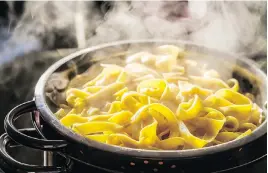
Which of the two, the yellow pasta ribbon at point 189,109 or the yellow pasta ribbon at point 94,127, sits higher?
the yellow pasta ribbon at point 94,127

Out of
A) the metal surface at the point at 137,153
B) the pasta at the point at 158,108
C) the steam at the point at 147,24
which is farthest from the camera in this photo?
the steam at the point at 147,24

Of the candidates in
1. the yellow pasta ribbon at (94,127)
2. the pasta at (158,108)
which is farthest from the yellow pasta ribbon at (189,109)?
Result: the yellow pasta ribbon at (94,127)

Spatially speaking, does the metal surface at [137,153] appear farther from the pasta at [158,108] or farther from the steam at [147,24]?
the steam at [147,24]

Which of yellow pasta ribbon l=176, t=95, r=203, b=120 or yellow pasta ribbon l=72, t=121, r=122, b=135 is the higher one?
yellow pasta ribbon l=72, t=121, r=122, b=135

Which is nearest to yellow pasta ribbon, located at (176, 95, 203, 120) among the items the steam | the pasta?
the pasta

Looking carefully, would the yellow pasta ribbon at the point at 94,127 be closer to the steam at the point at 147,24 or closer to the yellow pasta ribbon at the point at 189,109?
the yellow pasta ribbon at the point at 189,109

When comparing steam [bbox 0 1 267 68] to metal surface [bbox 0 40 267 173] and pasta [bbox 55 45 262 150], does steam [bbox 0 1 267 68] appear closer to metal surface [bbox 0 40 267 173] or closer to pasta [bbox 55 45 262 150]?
pasta [bbox 55 45 262 150]

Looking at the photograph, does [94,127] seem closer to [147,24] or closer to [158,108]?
[158,108]

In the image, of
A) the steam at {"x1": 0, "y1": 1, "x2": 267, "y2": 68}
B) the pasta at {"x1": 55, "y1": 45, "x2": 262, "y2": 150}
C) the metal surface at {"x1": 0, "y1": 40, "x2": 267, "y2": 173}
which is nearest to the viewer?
the metal surface at {"x1": 0, "y1": 40, "x2": 267, "y2": 173}

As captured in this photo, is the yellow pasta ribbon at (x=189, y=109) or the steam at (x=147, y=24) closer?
the yellow pasta ribbon at (x=189, y=109)

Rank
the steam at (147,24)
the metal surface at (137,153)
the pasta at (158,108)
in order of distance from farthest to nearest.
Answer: the steam at (147,24)
the pasta at (158,108)
the metal surface at (137,153)
